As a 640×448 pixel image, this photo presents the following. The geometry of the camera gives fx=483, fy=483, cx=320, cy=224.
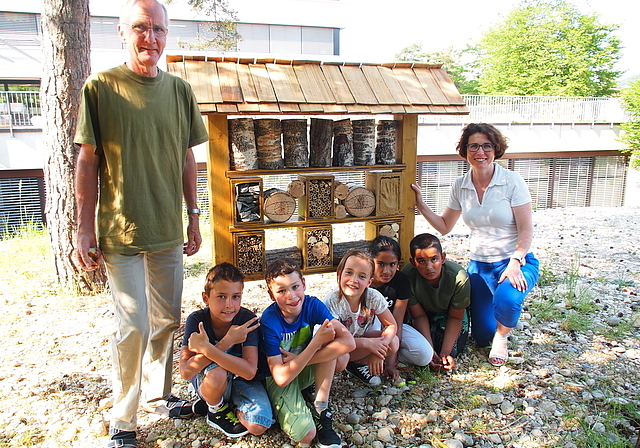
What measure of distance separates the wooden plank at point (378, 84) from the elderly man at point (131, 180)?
157cm

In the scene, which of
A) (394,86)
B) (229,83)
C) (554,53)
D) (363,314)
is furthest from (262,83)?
(554,53)

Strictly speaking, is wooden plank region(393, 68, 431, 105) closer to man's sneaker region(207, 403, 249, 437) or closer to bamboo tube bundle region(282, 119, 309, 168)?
bamboo tube bundle region(282, 119, 309, 168)

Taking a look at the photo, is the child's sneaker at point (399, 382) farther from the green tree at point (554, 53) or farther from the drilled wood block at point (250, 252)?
the green tree at point (554, 53)

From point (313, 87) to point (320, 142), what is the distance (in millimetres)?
423

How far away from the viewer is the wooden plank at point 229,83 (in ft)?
10.4

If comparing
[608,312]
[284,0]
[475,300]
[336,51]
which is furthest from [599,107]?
[475,300]

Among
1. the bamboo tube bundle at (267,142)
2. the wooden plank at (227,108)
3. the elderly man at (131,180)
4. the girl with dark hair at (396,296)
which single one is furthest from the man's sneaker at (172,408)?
the wooden plank at (227,108)

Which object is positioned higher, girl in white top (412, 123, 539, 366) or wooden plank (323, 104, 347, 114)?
wooden plank (323, 104, 347, 114)

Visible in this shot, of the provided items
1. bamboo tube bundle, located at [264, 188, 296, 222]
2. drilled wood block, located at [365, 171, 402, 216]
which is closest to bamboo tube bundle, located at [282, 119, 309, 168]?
bamboo tube bundle, located at [264, 188, 296, 222]

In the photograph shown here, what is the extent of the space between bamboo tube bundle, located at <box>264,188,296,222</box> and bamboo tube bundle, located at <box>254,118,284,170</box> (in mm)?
198

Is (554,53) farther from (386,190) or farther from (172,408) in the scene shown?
(172,408)

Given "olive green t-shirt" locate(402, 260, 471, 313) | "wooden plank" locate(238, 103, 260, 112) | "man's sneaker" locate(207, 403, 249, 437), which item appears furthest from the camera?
"olive green t-shirt" locate(402, 260, 471, 313)

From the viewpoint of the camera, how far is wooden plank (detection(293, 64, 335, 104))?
134 inches

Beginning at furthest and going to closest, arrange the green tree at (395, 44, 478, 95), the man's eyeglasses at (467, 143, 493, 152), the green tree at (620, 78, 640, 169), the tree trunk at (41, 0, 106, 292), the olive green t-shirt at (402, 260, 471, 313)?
1. the green tree at (395, 44, 478, 95)
2. the green tree at (620, 78, 640, 169)
3. the tree trunk at (41, 0, 106, 292)
4. the man's eyeglasses at (467, 143, 493, 152)
5. the olive green t-shirt at (402, 260, 471, 313)
